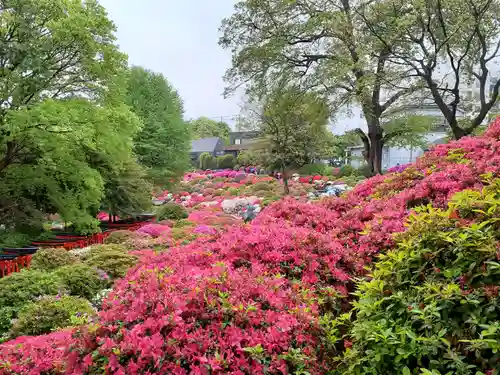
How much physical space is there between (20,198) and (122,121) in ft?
12.9

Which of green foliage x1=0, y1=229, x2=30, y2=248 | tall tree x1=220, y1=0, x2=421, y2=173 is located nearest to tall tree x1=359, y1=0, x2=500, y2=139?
tall tree x1=220, y1=0, x2=421, y2=173

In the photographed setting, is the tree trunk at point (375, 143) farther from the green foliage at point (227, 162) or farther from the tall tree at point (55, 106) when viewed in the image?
the green foliage at point (227, 162)

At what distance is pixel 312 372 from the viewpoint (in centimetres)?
219

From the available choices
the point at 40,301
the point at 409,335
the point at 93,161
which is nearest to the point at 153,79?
the point at 93,161

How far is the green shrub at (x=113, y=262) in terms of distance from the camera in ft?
24.1

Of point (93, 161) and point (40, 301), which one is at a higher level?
point (93, 161)

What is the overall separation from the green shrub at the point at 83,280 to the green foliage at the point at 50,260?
142 centimetres

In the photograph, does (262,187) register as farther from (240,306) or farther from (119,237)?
(240,306)

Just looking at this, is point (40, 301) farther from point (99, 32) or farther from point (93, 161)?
point (93, 161)

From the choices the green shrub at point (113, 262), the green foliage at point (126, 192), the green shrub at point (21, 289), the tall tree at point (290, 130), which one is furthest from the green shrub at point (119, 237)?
the tall tree at point (290, 130)

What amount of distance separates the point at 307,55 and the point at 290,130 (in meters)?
10.5

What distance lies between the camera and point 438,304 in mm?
2098

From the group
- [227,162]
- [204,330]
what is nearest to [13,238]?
[204,330]

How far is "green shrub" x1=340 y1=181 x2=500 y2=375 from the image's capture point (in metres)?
1.87
